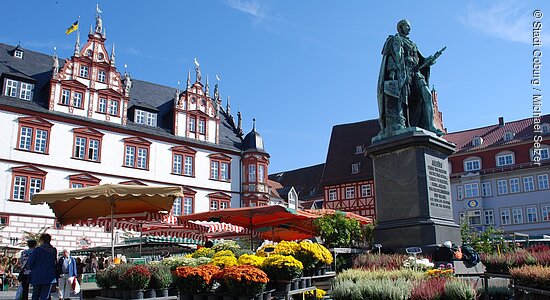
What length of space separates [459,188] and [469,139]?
5171 mm

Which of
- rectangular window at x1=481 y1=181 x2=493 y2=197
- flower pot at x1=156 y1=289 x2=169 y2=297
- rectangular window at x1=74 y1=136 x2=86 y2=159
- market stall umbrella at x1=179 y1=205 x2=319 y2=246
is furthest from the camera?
rectangular window at x1=481 y1=181 x2=493 y2=197

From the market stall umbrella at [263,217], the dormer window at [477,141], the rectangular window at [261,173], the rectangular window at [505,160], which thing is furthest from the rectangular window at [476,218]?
the market stall umbrella at [263,217]

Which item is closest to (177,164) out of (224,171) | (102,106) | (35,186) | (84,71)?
(224,171)

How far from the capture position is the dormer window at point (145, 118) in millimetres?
35531

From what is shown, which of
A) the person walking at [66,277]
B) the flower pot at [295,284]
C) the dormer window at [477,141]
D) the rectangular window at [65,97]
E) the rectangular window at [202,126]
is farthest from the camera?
the dormer window at [477,141]

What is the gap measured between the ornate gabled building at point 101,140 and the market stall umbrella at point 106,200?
59.6 feet

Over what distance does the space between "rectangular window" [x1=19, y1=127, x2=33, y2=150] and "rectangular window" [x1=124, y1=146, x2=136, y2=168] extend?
5.95m

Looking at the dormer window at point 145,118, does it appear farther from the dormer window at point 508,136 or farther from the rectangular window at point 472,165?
the dormer window at point 508,136

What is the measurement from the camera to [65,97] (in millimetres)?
31312

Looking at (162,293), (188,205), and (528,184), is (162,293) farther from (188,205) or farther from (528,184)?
(528,184)

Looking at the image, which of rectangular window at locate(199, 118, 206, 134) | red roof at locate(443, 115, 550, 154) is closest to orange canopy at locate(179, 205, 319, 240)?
rectangular window at locate(199, 118, 206, 134)

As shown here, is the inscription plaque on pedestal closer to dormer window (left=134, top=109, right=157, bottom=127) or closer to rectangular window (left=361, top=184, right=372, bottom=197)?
dormer window (left=134, top=109, right=157, bottom=127)

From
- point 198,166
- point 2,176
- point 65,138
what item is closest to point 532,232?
point 198,166

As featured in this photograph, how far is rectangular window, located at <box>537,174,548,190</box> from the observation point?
4392 centimetres
